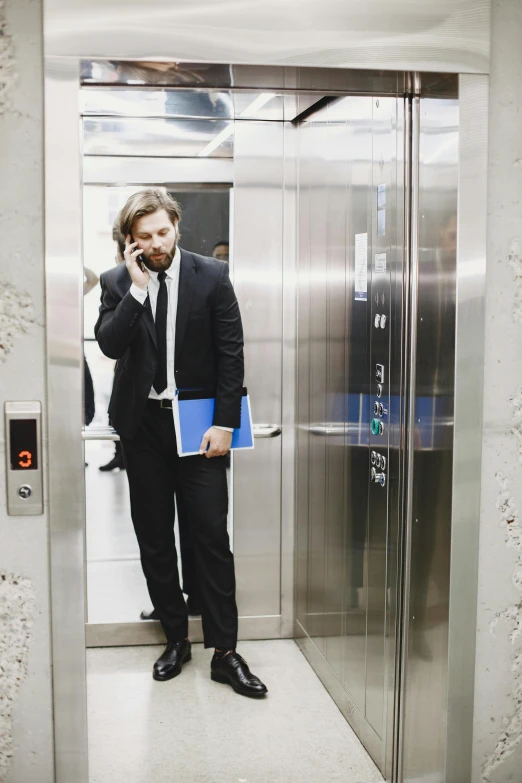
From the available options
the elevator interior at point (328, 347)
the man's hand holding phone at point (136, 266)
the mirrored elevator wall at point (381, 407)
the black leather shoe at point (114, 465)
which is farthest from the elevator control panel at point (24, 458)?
the black leather shoe at point (114, 465)

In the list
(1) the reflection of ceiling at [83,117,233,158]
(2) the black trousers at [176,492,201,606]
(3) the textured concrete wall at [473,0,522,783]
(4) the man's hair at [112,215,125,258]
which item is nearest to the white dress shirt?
(4) the man's hair at [112,215,125,258]

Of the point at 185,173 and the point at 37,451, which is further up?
the point at 185,173

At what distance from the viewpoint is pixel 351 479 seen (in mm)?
3041

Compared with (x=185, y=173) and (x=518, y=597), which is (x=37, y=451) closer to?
(x=518, y=597)

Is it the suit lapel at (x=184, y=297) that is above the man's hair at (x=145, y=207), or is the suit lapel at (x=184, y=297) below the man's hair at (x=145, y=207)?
below

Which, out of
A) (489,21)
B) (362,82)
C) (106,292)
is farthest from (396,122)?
(106,292)

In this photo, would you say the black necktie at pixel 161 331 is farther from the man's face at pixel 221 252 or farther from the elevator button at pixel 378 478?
the elevator button at pixel 378 478

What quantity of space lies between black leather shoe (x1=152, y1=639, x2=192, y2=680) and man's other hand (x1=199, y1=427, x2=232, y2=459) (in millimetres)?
796

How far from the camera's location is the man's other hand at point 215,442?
128 inches

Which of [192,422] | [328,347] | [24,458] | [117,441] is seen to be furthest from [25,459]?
[117,441]

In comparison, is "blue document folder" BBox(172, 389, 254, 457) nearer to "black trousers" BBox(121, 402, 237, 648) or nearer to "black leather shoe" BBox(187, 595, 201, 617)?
"black trousers" BBox(121, 402, 237, 648)

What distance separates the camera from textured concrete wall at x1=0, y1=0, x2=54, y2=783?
201 centimetres

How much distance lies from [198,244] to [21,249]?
1.57m

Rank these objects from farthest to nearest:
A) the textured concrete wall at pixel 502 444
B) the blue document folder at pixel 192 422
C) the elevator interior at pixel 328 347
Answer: the blue document folder at pixel 192 422, the elevator interior at pixel 328 347, the textured concrete wall at pixel 502 444
